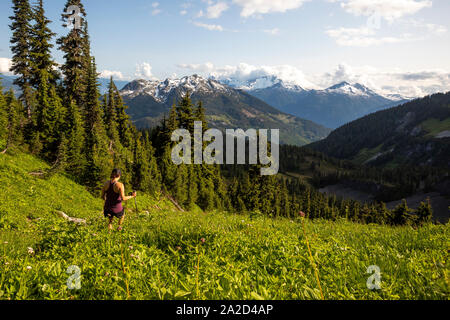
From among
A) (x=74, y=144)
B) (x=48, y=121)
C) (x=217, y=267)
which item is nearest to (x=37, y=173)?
(x=74, y=144)

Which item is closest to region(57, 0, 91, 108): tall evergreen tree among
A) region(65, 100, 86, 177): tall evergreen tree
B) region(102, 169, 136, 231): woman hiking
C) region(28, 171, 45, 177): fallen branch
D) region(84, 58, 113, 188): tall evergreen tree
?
region(84, 58, 113, 188): tall evergreen tree

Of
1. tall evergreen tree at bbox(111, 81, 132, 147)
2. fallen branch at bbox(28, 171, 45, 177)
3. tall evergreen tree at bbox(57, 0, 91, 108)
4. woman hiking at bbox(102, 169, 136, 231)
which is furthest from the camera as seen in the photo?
tall evergreen tree at bbox(111, 81, 132, 147)

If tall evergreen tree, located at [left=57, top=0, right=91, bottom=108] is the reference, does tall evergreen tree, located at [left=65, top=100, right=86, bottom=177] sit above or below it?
below

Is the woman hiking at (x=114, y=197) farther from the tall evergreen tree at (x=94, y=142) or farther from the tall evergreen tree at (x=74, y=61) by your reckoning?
the tall evergreen tree at (x=74, y=61)

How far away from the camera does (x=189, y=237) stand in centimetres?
587

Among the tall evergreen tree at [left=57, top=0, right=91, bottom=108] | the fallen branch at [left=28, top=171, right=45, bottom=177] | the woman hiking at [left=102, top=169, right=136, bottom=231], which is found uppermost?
the tall evergreen tree at [left=57, top=0, right=91, bottom=108]

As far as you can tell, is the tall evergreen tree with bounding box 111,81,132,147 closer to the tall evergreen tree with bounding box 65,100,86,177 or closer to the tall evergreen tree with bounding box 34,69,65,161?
the tall evergreen tree with bounding box 34,69,65,161

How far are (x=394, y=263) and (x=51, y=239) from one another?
7536mm

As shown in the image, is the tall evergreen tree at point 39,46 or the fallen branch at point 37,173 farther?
the tall evergreen tree at point 39,46

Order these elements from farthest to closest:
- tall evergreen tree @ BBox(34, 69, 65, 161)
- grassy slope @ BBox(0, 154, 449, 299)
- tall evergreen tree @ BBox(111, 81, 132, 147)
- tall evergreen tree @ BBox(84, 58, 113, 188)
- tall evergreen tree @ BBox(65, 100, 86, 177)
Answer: tall evergreen tree @ BBox(111, 81, 132, 147) → tall evergreen tree @ BBox(34, 69, 65, 161) → tall evergreen tree @ BBox(84, 58, 113, 188) → tall evergreen tree @ BBox(65, 100, 86, 177) → grassy slope @ BBox(0, 154, 449, 299)

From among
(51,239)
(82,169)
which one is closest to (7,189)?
(82,169)

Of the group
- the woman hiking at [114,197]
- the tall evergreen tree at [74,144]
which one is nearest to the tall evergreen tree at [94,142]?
the tall evergreen tree at [74,144]

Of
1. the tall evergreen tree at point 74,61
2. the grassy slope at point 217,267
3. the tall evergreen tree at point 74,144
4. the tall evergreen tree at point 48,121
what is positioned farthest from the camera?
the tall evergreen tree at point 74,61
